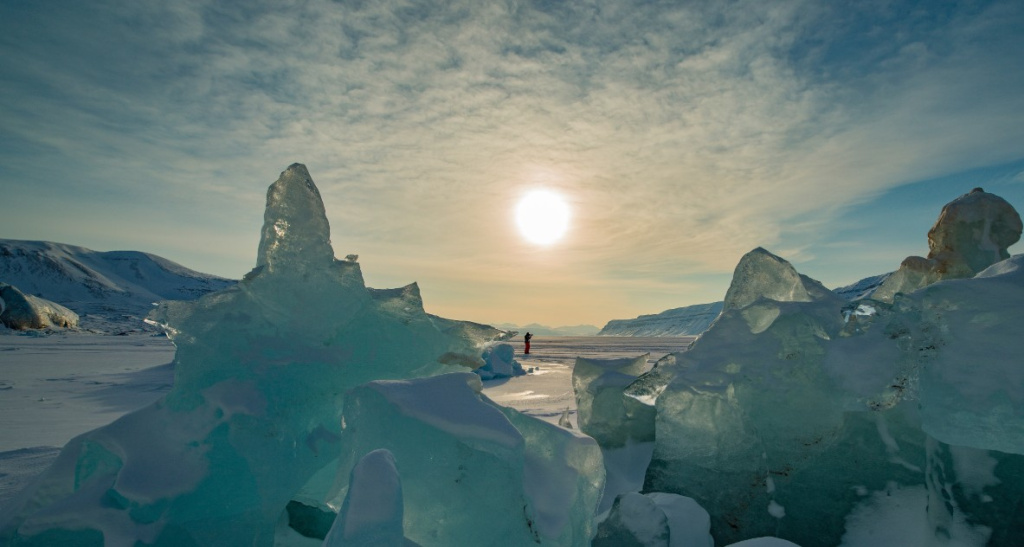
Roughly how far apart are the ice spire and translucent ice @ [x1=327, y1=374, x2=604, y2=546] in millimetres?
911

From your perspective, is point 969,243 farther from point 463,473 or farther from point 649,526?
point 463,473

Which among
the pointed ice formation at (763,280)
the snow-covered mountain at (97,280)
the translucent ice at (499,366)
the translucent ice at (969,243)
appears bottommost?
the translucent ice at (499,366)

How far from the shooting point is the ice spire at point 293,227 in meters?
2.62

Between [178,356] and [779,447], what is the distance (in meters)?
2.81

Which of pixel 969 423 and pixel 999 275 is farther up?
pixel 999 275

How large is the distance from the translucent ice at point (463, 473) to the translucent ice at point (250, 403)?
0.41 metres

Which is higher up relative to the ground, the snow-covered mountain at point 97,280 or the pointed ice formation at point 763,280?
the snow-covered mountain at point 97,280

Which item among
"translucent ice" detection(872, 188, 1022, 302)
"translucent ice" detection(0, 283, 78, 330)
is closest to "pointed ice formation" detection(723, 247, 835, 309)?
"translucent ice" detection(872, 188, 1022, 302)

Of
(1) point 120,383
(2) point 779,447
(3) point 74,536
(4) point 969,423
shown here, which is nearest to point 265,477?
(3) point 74,536

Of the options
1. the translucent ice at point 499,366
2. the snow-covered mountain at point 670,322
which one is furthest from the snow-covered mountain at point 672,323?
the translucent ice at point 499,366

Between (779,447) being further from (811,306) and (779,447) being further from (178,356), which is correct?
(178,356)

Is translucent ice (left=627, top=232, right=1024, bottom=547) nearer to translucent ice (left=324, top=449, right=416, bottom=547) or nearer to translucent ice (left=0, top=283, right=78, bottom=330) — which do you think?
translucent ice (left=324, top=449, right=416, bottom=547)

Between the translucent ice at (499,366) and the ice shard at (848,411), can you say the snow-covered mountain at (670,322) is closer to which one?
the translucent ice at (499,366)

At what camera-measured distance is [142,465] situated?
198 cm
